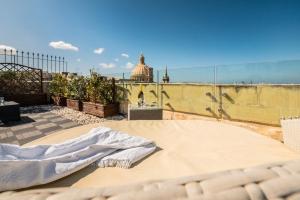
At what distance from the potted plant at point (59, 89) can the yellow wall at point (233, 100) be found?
17.4 ft

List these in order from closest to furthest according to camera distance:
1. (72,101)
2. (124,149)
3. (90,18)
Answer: (124,149) → (72,101) → (90,18)

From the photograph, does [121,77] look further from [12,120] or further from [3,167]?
[3,167]

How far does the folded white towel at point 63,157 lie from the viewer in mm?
871

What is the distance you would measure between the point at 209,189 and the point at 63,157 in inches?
31.5

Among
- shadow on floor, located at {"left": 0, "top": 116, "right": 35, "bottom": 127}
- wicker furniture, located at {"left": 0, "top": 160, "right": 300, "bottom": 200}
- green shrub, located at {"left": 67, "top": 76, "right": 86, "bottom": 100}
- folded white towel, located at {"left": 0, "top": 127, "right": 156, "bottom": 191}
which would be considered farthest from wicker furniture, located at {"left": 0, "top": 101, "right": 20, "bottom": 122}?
wicker furniture, located at {"left": 0, "top": 160, "right": 300, "bottom": 200}

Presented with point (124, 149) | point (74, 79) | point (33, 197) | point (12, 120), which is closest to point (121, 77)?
point (74, 79)

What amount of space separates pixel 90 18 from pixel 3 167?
503 inches

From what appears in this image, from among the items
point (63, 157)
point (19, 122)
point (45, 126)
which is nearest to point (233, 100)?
point (45, 126)

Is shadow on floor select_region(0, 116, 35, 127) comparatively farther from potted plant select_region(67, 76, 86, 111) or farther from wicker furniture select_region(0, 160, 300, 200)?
wicker furniture select_region(0, 160, 300, 200)

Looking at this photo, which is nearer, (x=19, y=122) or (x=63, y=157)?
(x=63, y=157)

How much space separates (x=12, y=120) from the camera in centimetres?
741

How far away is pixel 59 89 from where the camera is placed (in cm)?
1213

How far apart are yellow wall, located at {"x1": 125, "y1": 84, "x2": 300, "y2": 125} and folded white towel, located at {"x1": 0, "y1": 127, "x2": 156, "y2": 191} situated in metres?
5.11

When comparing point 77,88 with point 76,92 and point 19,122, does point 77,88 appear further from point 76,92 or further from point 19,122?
point 19,122
